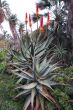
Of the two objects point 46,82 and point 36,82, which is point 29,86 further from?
point 46,82

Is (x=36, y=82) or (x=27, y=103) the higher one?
(x=36, y=82)

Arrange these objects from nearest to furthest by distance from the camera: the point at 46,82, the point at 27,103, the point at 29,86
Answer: the point at 27,103 → the point at 29,86 → the point at 46,82

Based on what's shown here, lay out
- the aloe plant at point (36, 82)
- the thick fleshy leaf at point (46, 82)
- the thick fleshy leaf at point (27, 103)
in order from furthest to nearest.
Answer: the thick fleshy leaf at point (46, 82) < the aloe plant at point (36, 82) < the thick fleshy leaf at point (27, 103)

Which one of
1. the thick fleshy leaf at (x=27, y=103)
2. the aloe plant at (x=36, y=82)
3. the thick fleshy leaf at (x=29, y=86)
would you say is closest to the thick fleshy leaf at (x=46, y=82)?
the aloe plant at (x=36, y=82)

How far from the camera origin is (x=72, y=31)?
12469 mm

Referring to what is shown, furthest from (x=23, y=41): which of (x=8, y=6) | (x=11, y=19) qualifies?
(x=8, y=6)

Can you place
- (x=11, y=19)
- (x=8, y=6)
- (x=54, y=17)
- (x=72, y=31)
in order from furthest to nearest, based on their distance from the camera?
1. (x=8, y=6)
2. (x=11, y=19)
3. (x=54, y=17)
4. (x=72, y=31)

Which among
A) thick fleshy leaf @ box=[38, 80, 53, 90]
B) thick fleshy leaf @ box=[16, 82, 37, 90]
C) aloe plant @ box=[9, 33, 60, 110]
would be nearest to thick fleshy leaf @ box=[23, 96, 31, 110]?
aloe plant @ box=[9, 33, 60, 110]

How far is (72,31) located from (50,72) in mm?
4040

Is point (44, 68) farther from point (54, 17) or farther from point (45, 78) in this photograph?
point (54, 17)

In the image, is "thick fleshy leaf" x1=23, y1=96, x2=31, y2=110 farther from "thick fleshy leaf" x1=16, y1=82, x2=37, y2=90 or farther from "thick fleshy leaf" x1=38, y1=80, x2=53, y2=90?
"thick fleshy leaf" x1=38, y1=80, x2=53, y2=90

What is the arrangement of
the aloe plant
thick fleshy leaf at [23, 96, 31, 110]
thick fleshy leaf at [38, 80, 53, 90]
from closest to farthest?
1. thick fleshy leaf at [23, 96, 31, 110]
2. the aloe plant
3. thick fleshy leaf at [38, 80, 53, 90]

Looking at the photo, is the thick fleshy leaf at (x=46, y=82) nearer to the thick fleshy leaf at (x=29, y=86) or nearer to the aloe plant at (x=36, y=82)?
the aloe plant at (x=36, y=82)

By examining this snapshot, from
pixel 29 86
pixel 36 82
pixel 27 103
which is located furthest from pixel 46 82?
pixel 27 103
